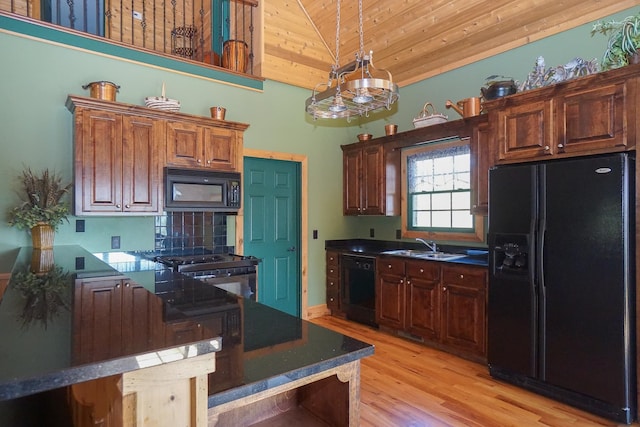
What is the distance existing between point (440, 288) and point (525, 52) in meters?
2.46

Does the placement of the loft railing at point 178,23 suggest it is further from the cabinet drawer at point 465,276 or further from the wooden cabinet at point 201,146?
the cabinet drawer at point 465,276

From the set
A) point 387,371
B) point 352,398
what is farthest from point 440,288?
point 352,398

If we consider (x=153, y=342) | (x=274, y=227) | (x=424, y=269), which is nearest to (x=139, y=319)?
(x=153, y=342)

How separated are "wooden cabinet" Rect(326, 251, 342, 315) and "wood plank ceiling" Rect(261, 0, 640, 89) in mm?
2292

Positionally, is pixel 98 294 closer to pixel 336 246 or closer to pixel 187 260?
pixel 187 260

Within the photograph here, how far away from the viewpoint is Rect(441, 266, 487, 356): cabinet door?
328 cm

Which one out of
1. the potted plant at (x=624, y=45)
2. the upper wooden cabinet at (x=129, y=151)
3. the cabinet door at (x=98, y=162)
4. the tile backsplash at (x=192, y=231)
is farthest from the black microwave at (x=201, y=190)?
the potted plant at (x=624, y=45)

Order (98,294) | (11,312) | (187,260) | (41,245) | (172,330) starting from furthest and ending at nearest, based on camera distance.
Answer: (187,260) → (41,245) → (98,294) → (11,312) → (172,330)

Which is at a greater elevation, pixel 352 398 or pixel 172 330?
pixel 172 330

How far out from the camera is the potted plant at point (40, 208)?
2887mm

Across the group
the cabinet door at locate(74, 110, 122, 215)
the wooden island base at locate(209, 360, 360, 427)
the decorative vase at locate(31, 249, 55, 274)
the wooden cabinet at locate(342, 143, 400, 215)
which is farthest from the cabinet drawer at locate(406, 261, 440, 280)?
the decorative vase at locate(31, 249, 55, 274)

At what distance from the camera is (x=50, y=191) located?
3.01 m

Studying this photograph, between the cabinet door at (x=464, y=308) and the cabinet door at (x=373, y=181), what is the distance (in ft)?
4.54

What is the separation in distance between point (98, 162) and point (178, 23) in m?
3.47
